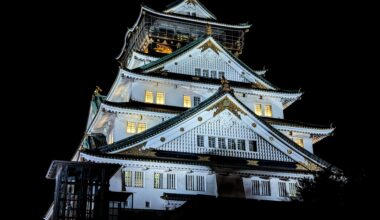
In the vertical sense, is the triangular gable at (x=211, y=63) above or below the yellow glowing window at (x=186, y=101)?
above

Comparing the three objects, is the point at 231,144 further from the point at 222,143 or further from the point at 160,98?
the point at 160,98

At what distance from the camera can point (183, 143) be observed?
36188mm

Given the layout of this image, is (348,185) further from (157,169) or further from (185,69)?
(185,69)

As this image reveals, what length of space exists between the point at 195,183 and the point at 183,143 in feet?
10.9

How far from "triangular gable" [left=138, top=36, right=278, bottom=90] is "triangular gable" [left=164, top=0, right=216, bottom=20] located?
8864 mm

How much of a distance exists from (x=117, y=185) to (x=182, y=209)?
1262cm

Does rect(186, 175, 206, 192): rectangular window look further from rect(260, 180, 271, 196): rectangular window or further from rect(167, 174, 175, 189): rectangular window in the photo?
rect(260, 180, 271, 196): rectangular window

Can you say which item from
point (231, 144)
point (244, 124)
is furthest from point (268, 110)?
point (231, 144)

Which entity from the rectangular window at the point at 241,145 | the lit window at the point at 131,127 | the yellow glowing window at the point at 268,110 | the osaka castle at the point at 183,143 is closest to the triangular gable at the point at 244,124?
the osaka castle at the point at 183,143

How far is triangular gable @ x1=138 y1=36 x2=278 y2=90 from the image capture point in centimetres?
4538

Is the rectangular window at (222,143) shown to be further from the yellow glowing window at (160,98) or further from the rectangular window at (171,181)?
the yellow glowing window at (160,98)

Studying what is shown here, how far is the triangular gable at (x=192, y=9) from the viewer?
53.5 metres

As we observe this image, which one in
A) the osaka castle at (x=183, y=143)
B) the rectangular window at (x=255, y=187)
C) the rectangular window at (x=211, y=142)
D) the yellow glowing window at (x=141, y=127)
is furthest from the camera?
the yellow glowing window at (x=141, y=127)

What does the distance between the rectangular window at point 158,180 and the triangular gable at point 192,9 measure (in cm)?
2473
